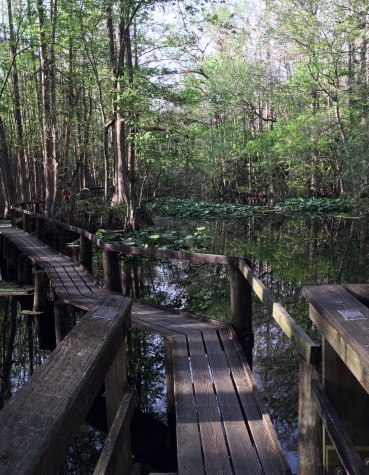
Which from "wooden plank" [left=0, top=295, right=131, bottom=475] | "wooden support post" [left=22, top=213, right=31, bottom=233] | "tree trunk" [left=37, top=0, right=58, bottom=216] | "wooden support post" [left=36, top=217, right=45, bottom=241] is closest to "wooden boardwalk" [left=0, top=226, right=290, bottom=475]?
"wooden plank" [left=0, top=295, right=131, bottom=475]

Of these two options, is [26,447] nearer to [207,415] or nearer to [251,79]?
[207,415]

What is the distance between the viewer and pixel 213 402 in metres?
3.47

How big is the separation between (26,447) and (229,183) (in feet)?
143

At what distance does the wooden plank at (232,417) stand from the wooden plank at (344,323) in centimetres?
120

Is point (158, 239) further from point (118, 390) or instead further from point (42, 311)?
point (118, 390)

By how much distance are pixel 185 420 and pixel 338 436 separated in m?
1.77

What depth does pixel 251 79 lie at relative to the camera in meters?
33.6

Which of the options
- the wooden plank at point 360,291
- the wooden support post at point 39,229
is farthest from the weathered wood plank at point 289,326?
the wooden support post at point 39,229

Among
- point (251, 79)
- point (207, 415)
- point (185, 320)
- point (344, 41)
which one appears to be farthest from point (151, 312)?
point (251, 79)

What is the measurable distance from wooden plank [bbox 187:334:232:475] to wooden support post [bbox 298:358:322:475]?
660 mm

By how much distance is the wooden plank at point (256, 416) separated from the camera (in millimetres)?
2740

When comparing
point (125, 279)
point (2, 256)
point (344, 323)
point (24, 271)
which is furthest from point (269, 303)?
point (2, 256)

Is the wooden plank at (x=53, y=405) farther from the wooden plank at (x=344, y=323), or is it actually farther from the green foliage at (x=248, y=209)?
the green foliage at (x=248, y=209)

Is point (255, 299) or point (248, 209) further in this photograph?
point (248, 209)
